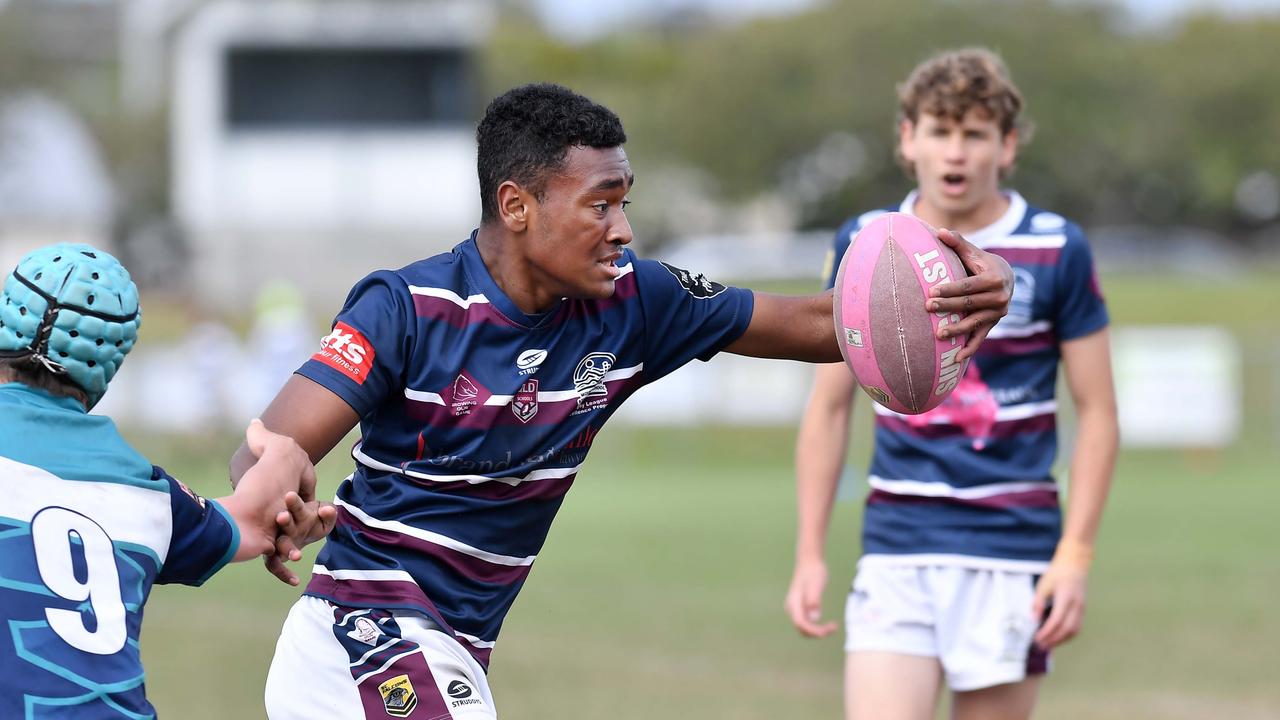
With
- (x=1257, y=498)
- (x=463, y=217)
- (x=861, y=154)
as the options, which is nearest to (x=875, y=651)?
(x=1257, y=498)

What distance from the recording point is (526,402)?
13.0 ft

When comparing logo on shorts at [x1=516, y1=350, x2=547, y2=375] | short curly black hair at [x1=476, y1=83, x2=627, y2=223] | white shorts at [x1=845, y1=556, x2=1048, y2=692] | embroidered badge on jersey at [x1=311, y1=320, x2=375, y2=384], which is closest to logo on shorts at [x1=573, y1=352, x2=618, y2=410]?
logo on shorts at [x1=516, y1=350, x2=547, y2=375]

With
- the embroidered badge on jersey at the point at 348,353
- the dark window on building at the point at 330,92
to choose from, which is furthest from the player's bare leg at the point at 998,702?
the dark window on building at the point at 330,92

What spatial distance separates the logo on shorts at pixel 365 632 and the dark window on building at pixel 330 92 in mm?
36827

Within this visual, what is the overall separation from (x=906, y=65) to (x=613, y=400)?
4387 cm

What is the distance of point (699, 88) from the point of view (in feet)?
166

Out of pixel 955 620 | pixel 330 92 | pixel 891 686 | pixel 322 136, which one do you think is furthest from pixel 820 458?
pixel 330 92

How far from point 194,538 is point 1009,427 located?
104 inches

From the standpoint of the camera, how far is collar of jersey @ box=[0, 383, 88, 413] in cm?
331

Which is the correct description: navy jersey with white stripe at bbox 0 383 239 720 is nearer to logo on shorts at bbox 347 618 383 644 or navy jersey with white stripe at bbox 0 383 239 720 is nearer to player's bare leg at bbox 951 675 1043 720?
logo on shorts at bbox 347 618 383 644

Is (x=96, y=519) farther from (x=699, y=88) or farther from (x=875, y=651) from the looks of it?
(x=699, y=88)

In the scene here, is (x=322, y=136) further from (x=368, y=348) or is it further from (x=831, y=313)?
(x=368, y=348)

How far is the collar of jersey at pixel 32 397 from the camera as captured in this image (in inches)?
130

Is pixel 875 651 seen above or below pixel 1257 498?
above
